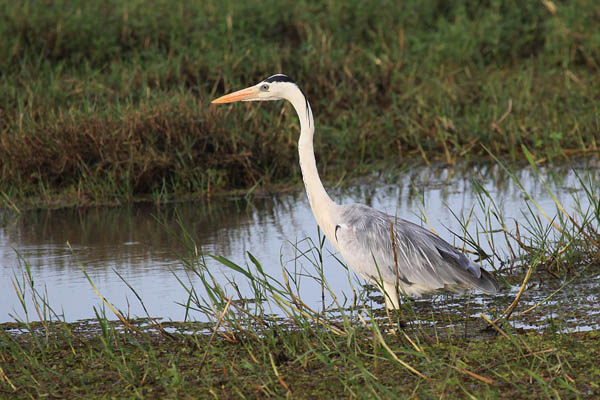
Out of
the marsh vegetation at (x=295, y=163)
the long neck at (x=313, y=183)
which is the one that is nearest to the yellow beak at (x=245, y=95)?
the long neck at (x=313, y=183)

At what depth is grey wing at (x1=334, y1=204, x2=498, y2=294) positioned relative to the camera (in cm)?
501

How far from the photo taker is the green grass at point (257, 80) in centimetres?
790

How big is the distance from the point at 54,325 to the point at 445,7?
28.0 ft

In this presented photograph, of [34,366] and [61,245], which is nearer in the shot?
[34,366]

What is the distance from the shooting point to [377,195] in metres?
7.83

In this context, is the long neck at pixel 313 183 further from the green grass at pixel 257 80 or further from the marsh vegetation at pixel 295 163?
the green grass at pixel 257 80

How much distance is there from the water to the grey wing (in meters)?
0.22

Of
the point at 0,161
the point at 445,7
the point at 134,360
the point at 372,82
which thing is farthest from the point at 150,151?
the point at 445,7

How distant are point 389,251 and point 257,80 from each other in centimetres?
512

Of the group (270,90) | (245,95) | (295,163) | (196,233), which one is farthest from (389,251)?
(295,163)

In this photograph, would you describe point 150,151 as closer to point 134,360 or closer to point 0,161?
point 0,161

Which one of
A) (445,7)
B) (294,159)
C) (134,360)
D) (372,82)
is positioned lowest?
(134,360)

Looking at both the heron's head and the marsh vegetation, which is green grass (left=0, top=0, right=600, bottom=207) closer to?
the marsh vegetation

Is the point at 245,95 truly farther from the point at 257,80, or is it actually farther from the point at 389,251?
the point at 257,80
